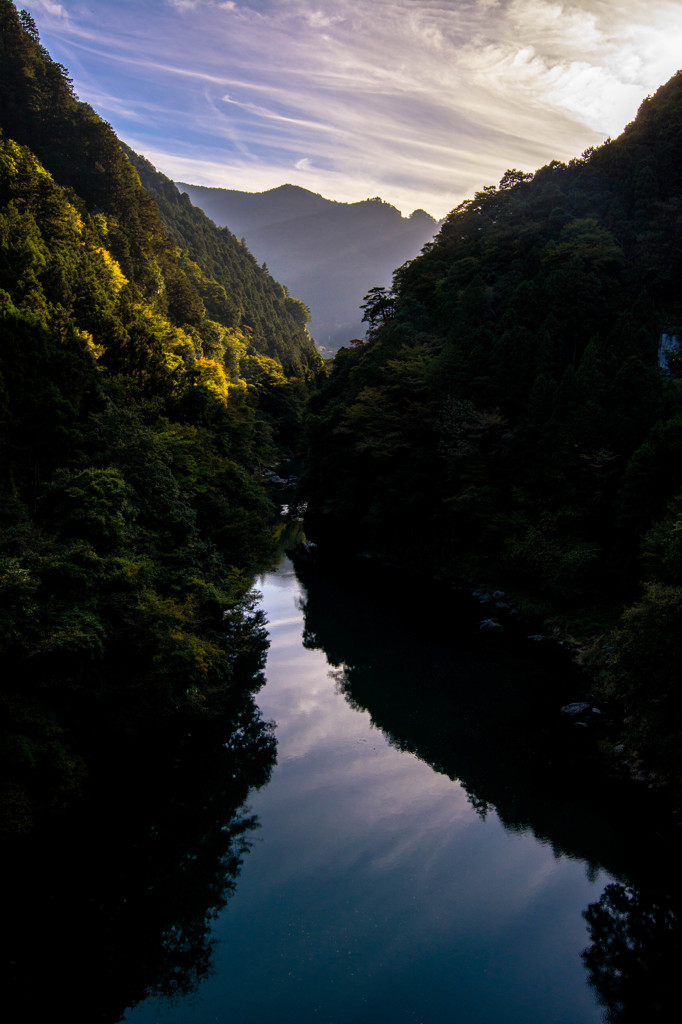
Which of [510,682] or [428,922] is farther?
[510,682]

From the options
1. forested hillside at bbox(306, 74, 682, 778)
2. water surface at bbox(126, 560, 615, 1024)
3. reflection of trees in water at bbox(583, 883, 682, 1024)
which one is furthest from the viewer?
forested hillside at bbox(306, 74, 682, 778)

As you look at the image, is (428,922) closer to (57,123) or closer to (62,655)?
(62,655)

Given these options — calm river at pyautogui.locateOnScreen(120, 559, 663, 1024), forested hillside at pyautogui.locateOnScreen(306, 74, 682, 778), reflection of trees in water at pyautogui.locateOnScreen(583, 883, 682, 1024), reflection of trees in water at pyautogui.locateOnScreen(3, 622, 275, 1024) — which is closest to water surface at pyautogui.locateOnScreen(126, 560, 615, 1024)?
calm river at pyautogui.locateOnScreen(120, 559, 663, 1024)

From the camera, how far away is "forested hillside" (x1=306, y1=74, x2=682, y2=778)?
23.0m

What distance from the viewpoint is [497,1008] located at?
10445mm

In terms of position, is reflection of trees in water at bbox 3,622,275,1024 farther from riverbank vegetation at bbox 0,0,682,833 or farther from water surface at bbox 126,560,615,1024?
riverbank vegetation at bbox 0,0,682,833

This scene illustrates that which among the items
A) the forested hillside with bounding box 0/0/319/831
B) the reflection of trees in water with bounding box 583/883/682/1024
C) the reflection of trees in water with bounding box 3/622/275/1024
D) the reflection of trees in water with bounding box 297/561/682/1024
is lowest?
the reflection of trees in water with bounding box 3/622/275/1024

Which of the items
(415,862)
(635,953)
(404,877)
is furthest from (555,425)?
(635,953)

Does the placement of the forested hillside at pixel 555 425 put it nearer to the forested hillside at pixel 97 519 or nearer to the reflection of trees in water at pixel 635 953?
the reflection of trees in water at pixel 635 953

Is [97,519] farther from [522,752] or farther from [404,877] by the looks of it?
[522,752]

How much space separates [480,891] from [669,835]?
5.06 metres

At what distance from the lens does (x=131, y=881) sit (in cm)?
1316

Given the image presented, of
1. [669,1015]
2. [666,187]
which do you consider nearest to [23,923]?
[669,1015]

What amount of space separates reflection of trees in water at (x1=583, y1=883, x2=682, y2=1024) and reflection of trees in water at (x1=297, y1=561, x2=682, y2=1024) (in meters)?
0.02
